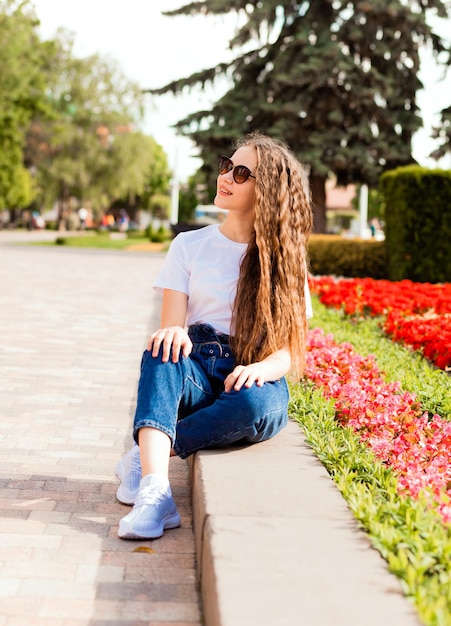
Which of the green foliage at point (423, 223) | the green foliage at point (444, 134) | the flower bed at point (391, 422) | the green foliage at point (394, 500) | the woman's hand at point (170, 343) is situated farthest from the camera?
the green foliage at point (444, 134)

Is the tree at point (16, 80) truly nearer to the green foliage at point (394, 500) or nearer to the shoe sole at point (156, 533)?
the green foliage at point (394, 500)

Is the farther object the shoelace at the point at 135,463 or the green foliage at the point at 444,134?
the green foliage at the point at 444,134

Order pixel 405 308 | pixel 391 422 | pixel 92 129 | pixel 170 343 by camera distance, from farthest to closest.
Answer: pixel 92 129 < pixel 405 308 < pixel 391 422 < pixel 170 343

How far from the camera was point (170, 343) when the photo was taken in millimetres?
3041

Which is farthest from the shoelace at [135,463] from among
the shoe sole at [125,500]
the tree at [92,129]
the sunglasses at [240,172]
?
the tree at [92,129]

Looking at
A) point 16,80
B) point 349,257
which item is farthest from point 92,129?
point 349,257

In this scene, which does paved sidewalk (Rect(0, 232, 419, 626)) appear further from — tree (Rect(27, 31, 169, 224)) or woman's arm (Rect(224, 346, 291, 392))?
tree (Rect(27, 31, 169, 224))

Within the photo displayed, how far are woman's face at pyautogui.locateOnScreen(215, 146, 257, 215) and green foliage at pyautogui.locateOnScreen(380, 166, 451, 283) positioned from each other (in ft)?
34.8

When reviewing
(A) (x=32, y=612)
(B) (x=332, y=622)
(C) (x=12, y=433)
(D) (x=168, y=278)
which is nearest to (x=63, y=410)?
(C) (x=12, y=433)

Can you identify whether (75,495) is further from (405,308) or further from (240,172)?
(405,308)

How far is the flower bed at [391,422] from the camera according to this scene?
9.60ft

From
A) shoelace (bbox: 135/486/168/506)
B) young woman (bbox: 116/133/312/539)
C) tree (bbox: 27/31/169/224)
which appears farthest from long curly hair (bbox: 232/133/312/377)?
tree (bbox: 27/31/169/224)

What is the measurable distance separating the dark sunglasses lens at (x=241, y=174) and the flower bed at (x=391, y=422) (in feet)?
3.98

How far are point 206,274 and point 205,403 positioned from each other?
55 cm
